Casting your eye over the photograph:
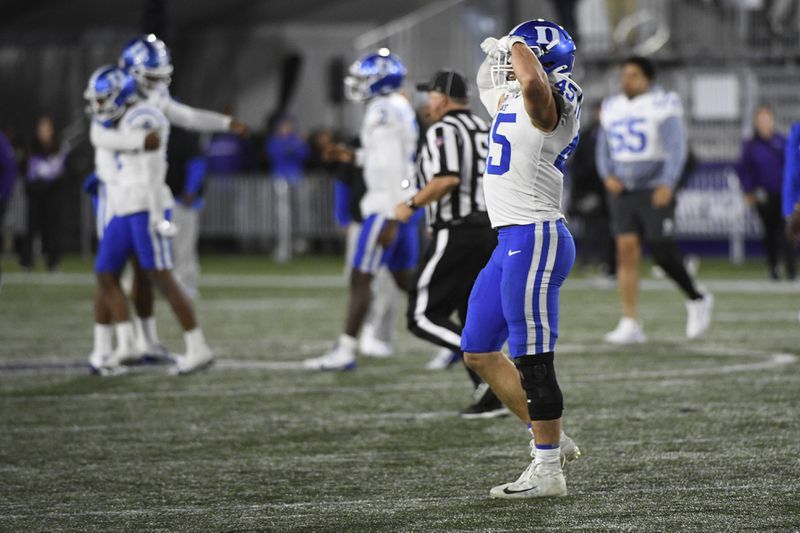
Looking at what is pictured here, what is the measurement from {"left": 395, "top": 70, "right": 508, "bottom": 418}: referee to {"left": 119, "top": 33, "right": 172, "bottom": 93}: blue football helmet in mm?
2582

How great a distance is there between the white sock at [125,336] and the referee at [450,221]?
264cm

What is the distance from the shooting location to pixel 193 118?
10281 millimetres

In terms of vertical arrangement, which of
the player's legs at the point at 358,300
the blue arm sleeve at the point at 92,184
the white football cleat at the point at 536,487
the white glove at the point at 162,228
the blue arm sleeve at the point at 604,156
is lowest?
the white football cleat at the point at 536,487

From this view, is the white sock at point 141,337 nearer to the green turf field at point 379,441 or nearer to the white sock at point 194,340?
the green turf field at point 379,441

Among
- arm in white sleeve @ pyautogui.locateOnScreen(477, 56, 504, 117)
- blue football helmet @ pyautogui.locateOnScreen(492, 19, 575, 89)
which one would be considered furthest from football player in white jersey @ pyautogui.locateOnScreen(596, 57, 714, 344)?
blue football helmet @ pyautogui.locateOnScreen(492, 19, 575, 89)

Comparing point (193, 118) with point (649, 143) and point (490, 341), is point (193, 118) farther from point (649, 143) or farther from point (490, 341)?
point (490, 341)

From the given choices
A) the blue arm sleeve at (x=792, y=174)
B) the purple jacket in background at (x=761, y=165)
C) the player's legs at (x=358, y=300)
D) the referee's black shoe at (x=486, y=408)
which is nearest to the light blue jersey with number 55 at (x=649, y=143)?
the player's legs at (x=358, y=300)

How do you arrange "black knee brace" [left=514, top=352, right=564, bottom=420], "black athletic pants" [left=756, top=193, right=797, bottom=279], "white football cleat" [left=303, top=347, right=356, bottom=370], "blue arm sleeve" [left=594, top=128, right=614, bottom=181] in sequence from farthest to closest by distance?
"black athletic pants" [left=756, top=193, right=797, bottom=279] < "blue arm sleeve" [left=594, top=128, right=614, bottom=181] < "white football cleat" [left=303, top=347, right=356, bottom=370] < "black knee brace" [left=514, top=352, right=564, bottom=420]

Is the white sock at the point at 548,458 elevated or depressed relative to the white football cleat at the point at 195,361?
elevated

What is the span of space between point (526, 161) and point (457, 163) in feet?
6.66

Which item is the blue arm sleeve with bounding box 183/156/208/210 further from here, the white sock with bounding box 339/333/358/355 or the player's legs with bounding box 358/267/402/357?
the white sock with bounding box 339/333/358/355

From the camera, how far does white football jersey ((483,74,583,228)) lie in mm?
5746

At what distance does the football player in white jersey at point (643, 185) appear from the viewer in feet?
36.6

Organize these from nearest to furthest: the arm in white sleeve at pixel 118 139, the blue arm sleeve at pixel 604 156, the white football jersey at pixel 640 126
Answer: the arm in white sleeve at pixel 118 139 < the white football jersey at pixel 640 126 < the blue arm sleeve at pixel 604 156
